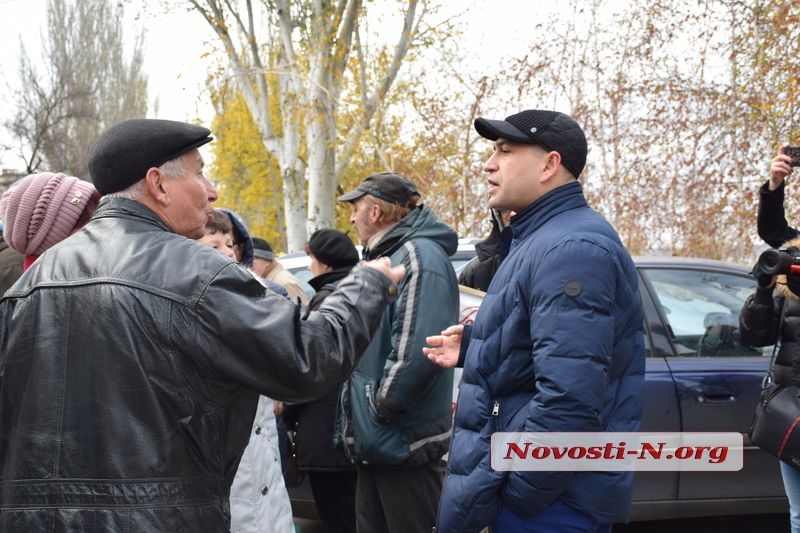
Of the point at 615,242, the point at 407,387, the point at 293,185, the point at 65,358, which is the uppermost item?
the point at 615,242

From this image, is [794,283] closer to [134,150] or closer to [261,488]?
[261,488]

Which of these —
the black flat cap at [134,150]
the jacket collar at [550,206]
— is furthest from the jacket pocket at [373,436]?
the black flat cap at [134,150]

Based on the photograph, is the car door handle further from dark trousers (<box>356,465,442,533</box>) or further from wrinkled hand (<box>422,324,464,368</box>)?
wrinkled hand (<box>422,324,464,368</box>)

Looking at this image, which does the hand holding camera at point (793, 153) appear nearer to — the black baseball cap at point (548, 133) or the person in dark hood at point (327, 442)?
the black baseball cap at point (548, 133)

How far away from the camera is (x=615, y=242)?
2562 millimetres

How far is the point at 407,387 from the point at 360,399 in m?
0.31

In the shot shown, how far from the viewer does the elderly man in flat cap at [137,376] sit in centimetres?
191

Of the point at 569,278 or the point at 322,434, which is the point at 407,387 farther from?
the point at 569,278

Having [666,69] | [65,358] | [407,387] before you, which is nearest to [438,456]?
[407,387]

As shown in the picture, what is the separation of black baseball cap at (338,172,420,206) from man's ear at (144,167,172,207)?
1840 mm

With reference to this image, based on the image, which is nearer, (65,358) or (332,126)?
(65,358)

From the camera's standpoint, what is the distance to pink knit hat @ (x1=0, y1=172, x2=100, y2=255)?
9.11 feet

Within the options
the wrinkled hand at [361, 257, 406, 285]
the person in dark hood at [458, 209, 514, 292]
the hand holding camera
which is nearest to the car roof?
the person in dark hood at [458, 209, 514, 292]

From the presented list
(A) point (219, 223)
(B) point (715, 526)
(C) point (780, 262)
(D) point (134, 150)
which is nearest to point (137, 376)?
(D) point (134, 150)
